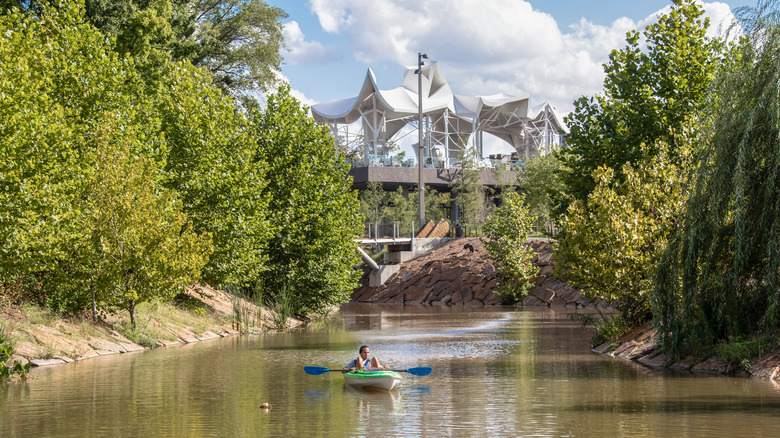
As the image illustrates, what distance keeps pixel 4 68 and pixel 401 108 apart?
67825 mm

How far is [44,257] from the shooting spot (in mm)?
20844

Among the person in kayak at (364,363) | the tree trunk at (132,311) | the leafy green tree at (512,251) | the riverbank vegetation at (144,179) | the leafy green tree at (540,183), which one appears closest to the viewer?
the person in kayak at (364,363)

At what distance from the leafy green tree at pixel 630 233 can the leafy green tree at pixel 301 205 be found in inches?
530

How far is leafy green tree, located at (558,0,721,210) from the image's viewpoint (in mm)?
27422

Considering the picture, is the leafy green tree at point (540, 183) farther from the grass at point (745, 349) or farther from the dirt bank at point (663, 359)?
the grass at point (745, 349)

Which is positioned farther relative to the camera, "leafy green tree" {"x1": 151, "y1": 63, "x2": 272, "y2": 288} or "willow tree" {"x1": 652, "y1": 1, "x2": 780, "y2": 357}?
"leafy green tree" {"x1": 151, "y1": 63, "x2": 272, "y2": 288}

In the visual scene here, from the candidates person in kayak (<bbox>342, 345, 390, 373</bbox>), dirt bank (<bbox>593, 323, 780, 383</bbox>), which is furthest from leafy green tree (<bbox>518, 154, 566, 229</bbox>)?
person in kayak (<bbox>342, 345, 390, 373</bbox>)

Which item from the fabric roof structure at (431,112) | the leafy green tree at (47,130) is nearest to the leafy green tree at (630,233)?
the leafy green tree at (47,130)

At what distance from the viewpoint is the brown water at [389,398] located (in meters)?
12.2

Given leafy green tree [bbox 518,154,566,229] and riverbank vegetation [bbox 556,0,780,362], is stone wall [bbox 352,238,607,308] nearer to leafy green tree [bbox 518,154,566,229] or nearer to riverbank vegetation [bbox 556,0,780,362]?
leafy green tree [bbox 518,154,566,229]

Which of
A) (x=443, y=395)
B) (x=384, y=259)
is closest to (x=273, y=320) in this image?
(x=443, y=395)

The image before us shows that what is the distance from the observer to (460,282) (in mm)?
56844

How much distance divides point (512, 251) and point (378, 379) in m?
36.6

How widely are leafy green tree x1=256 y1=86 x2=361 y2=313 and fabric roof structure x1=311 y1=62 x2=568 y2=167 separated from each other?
49.0m
